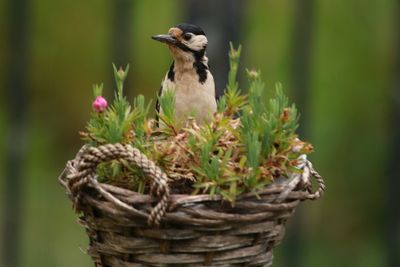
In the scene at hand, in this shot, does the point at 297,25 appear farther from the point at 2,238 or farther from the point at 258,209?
Answer: the point at 258,209

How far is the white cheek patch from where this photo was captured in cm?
179

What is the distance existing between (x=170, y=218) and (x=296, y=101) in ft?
5.25

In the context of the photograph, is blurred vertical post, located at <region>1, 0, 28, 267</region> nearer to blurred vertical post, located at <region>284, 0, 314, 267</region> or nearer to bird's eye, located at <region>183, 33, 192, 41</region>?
blurred vertical post, located at <region>284, 0, 314, 267</region>

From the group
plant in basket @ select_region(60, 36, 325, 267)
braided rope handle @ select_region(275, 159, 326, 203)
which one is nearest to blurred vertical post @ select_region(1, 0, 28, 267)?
plant in basket @ select_region(60, 36, 325, 267)

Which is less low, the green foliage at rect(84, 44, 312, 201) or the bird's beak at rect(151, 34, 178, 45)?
the bird's beak at rect(151, 34, 178, 45)

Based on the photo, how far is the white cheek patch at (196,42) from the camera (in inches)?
70.6

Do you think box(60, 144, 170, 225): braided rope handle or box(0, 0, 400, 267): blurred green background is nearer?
box(60, 144, 170, 225): braided rope handle

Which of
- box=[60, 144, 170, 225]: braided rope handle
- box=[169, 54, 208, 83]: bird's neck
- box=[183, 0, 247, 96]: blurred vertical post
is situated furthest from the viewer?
box=[183, 0, 247, 96]: blurred vertical post

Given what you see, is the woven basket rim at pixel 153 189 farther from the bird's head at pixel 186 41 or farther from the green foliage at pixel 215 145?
the bird's head at pixel 186 41

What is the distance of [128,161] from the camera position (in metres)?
1.32

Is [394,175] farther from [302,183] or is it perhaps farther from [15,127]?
[302,183]

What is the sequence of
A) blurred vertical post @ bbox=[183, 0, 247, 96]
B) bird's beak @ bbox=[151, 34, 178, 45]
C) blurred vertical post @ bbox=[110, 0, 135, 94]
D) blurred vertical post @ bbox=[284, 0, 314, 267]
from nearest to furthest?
bird's beak @ bbox=[151, 34, 178, 45] < blurred vertical post @ bbox=[183, 0, 247, 96] < blurred vertical post @ bbox=[110, 0, 135, 94] < blurred vertical post @ bbox=[284, 0, 314, 267]

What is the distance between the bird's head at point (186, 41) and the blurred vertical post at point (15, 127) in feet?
3.01

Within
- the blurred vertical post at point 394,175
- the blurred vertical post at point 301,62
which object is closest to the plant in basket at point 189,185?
the blurred vertical post at point 301,62
